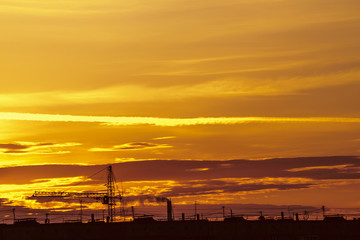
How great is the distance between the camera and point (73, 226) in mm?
151500

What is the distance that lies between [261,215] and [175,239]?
92.6 ft

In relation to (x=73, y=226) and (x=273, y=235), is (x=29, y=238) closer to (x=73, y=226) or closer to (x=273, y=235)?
(x=73, y=226)

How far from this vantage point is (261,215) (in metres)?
173

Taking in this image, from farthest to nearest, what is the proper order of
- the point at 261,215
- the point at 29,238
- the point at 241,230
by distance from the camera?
the point at 261,215, the point at 241,230, the point at 29,238

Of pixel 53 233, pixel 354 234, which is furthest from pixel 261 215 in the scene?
pixel 53 233

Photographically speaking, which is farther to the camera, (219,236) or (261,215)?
(261,215)

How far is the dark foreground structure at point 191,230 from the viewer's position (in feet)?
492

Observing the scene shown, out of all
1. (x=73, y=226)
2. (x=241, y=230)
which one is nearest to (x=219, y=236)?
(x=241, y=230)

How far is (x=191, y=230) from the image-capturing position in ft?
511

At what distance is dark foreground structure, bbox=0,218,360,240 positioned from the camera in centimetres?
14988

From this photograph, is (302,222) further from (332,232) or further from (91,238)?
(91,238)

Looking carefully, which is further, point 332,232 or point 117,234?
point 332,232

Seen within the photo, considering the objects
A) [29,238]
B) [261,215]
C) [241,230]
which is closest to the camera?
[29,238]

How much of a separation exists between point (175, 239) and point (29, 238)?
102 feet
